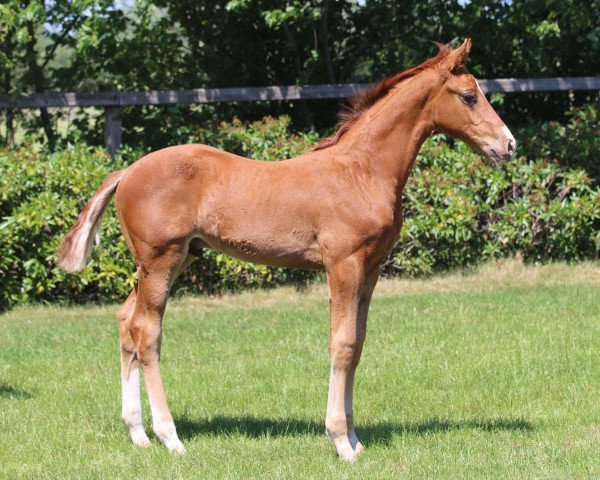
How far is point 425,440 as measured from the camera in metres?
6.00

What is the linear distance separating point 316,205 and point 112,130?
23.4ft

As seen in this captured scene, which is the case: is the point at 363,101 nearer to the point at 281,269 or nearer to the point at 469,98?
the point at 469,98

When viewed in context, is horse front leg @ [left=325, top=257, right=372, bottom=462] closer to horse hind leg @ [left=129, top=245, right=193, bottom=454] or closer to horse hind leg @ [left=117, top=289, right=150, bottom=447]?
horse hind leg @ [left=129, top=245, right=193, bottom=454]

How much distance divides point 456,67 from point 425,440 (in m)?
2.36

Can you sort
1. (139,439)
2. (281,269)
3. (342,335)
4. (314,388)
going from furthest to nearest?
(281,269)
(314,388)
(139,439)
(342,335)

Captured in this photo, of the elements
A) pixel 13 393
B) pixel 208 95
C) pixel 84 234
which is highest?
pixel 208 95

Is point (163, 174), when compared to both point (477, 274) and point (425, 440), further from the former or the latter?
point (477, 274)

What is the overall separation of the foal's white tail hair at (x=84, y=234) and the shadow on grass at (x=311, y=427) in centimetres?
136

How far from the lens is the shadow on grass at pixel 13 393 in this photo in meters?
7.28

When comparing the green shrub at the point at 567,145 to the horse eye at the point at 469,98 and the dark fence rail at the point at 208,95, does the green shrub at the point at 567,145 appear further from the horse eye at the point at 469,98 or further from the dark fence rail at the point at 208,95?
the horse eye at the point at 469,98

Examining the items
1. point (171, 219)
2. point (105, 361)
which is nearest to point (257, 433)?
point (171, 219)

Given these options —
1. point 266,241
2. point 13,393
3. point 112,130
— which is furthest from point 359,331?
point 112,130

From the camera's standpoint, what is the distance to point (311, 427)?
21.0 ft

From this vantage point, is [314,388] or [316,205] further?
[314,388]
